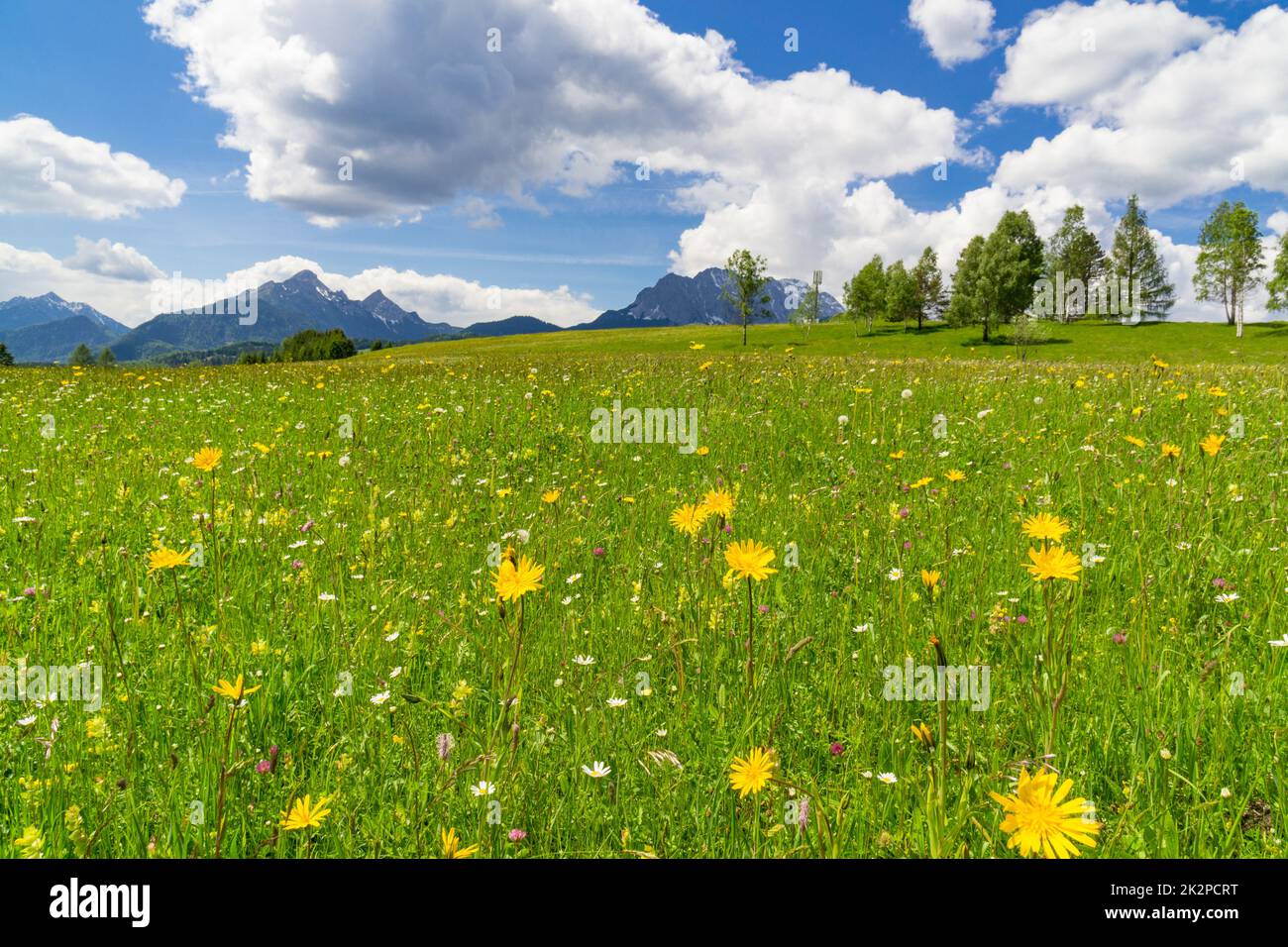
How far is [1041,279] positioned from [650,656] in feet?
283

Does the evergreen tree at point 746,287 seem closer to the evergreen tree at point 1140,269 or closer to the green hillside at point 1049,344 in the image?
the green hillside at point 1049,344

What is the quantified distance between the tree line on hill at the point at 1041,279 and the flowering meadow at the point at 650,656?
52957mm

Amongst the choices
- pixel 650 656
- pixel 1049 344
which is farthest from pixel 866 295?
pixel 650 656

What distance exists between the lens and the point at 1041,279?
71688mm

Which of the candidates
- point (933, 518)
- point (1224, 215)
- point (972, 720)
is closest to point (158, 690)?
point (972, 720)

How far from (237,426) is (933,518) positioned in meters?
8.65

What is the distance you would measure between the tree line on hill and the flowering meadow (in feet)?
174

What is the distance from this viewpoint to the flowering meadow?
195 centimetres

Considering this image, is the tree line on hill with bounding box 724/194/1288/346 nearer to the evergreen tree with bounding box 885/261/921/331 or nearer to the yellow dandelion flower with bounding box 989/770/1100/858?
the evergreen tree with bounding box 885/261/921/331

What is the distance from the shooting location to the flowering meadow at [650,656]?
76.9 inches
